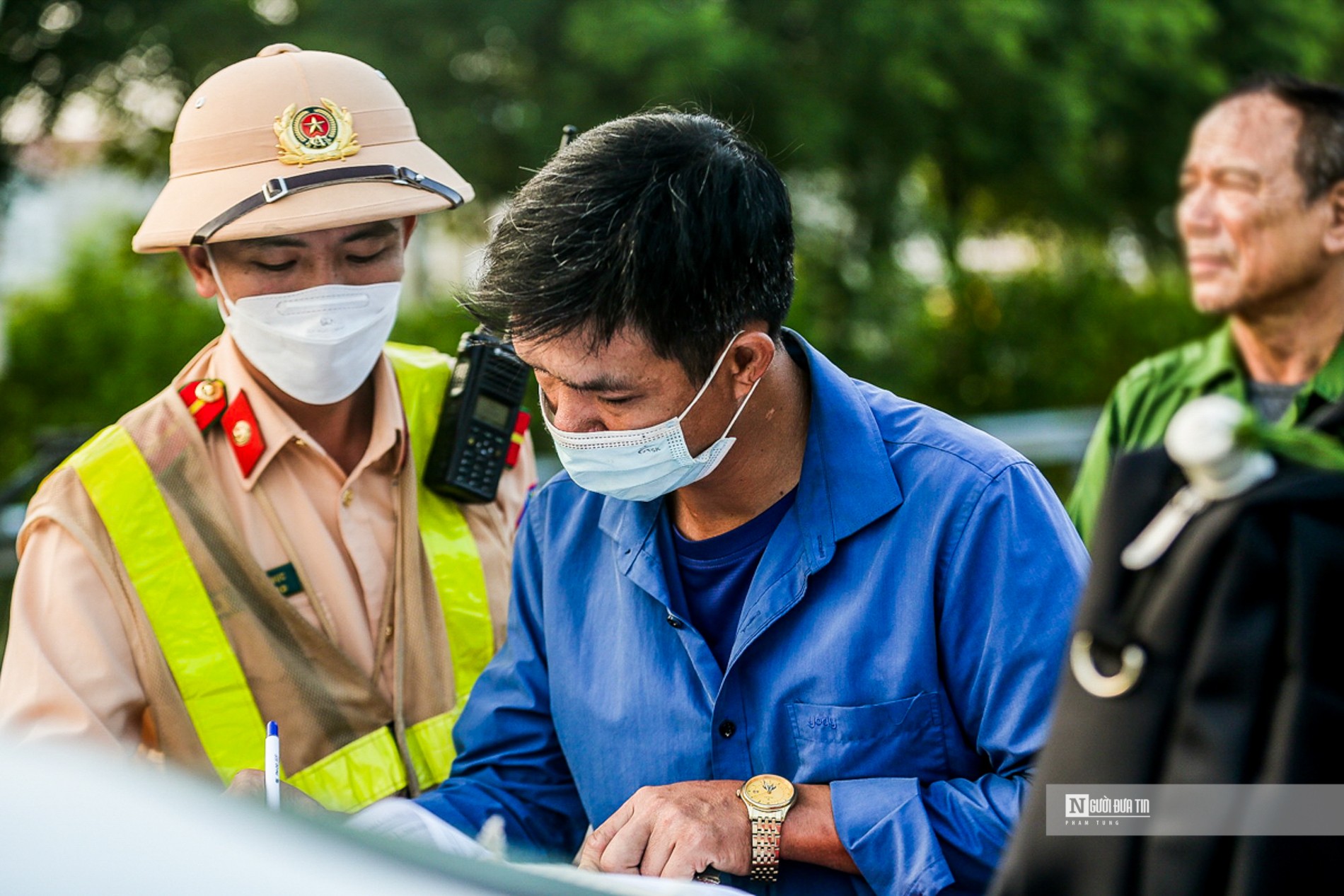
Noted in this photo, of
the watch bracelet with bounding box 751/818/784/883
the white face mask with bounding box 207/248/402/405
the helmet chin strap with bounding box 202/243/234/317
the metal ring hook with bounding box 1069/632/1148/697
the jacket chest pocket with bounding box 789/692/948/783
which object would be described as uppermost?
the helmet chin strap with bounding box 202/243/234/317

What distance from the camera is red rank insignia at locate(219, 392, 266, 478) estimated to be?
105 inches

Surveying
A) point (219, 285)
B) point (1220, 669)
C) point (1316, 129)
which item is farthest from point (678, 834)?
point (1316, 129)

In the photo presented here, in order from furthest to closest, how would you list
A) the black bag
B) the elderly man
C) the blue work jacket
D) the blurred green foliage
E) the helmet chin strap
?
1. the blurred green foliage
2. the elderly man
3. the helmet chin strap
4. the blue work jacket
5. the black bag

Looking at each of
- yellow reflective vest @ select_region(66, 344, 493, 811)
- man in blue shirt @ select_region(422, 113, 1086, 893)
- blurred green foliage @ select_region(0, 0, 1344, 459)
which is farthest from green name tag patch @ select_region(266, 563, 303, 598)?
blurred green foliage @ select_region(0, 0, 1344, 459)

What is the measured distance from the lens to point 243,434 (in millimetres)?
2682

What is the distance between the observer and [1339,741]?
1.04 metres

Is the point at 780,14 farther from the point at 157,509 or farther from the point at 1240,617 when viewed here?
the point at 1240,617

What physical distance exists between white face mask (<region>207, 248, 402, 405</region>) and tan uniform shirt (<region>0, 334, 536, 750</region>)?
74 mm

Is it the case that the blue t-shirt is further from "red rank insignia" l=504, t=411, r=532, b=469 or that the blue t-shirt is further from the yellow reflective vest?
"red rank insignia" l=504, t=411, r=532, b=469

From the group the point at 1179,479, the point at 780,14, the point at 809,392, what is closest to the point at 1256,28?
the point at 780,14

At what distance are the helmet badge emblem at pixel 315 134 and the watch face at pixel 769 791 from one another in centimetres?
150

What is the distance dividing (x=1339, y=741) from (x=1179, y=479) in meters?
0.23

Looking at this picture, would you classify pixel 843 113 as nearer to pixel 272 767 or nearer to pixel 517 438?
pixel 517 438

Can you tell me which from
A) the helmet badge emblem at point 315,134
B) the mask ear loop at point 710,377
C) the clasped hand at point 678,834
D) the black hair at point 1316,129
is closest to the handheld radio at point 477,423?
the helmet badge emblem at point 315,134
